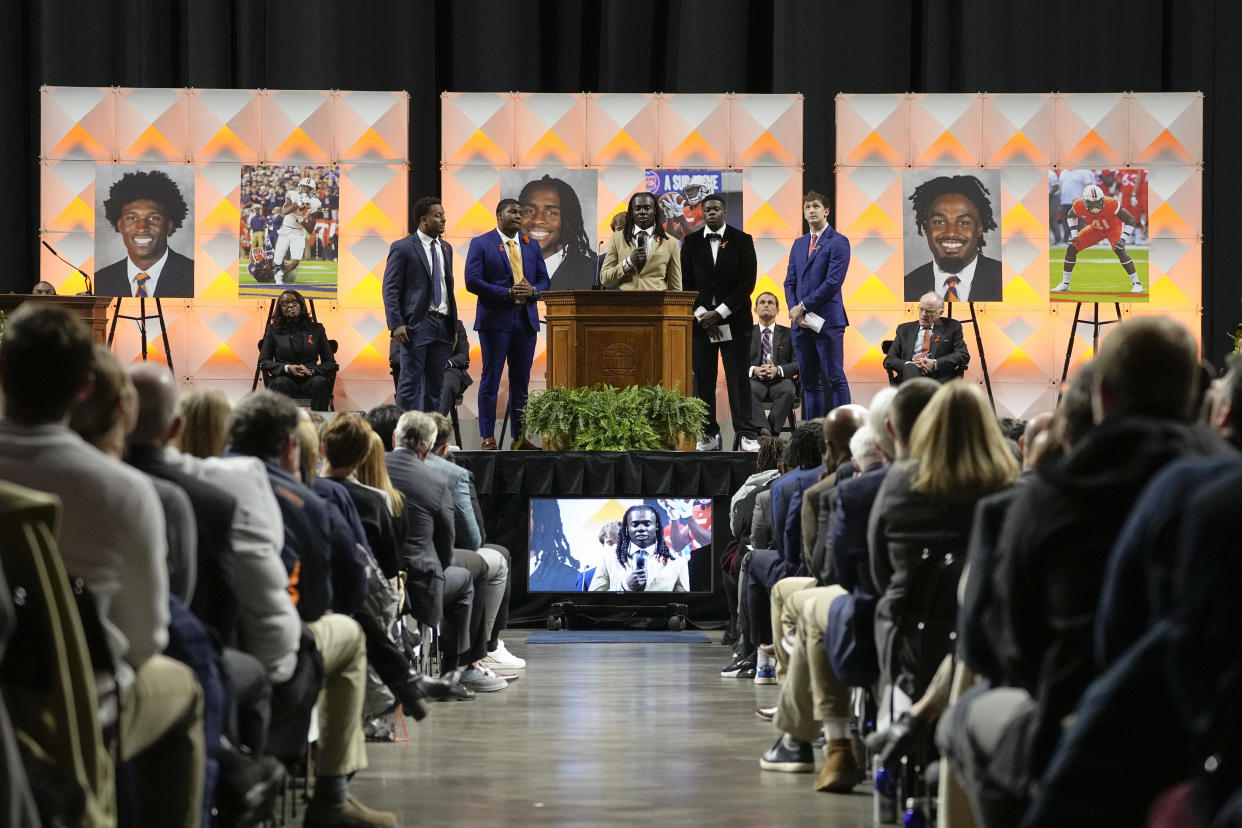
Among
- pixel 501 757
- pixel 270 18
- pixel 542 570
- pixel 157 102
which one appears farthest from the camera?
pixel 270 18

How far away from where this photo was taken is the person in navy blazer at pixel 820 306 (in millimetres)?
11367

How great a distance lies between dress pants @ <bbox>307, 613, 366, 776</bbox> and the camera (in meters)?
4.27

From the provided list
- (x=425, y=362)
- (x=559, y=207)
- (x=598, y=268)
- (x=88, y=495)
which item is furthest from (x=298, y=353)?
(x=88, y=495)

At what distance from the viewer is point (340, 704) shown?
432cm

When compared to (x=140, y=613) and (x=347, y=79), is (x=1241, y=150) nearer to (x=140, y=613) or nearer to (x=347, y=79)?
(x=347, y=79)

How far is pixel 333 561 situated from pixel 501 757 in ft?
4.73

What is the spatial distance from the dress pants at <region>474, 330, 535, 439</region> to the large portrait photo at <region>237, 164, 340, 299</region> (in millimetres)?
2256

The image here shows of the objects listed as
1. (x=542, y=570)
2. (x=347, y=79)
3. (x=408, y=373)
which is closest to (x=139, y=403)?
(x=542, y=570)

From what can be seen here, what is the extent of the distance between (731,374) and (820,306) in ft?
2.70

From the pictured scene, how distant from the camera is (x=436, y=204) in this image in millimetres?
10438

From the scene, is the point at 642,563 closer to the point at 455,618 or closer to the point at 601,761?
the point at 455,618

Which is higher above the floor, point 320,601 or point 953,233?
point 953,233

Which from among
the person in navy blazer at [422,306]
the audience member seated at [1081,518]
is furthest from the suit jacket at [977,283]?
the audience member seated at [1081,518]

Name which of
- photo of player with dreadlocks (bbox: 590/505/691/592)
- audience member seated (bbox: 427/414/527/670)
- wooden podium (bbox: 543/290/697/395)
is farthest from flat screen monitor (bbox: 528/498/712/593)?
audience member seated (bbox: 427/414/527/670)
